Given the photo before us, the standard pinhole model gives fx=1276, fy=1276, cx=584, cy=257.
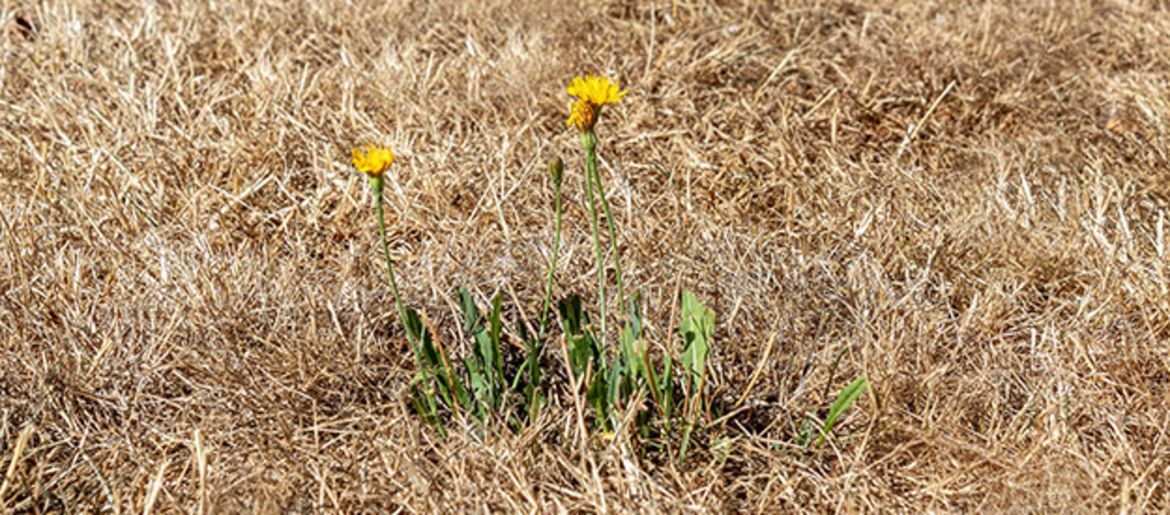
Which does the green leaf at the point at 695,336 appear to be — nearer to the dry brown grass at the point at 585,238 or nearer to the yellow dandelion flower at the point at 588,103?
the dry brown grass at the point at 585,238

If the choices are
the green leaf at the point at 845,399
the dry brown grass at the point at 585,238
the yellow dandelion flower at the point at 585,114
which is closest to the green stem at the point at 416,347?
the dry brown grass at the point at 585,238

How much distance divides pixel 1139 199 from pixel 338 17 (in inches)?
75.7

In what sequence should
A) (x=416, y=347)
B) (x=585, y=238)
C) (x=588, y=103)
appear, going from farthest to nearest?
(x=585, y=238) → (x=416, y=347) → (x=588, y=103)

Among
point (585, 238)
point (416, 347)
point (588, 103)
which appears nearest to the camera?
point (588, 103)

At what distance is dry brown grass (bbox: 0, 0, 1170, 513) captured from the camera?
176 centimetres

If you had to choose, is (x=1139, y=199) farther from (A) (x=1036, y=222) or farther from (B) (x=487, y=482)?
(B) (x=487, y=482)

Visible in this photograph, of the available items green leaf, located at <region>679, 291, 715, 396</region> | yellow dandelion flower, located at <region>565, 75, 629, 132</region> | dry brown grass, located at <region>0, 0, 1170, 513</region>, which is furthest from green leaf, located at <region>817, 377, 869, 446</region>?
yellow dandelion flower, located at <region>565, 75, 629, 132</region>

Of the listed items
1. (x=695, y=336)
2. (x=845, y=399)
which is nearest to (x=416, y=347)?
(x=695, y=336)

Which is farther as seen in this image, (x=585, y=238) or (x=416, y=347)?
(x=585, y=238)

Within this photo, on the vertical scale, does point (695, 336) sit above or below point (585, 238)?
above

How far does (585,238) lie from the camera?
238cm

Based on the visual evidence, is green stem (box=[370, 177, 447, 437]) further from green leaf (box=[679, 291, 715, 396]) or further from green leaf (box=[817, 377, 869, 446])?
green leaf (box=[817, 377, 869, 446])

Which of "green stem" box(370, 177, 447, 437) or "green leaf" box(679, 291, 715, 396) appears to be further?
"green leaf" box(679, 291, 715, 396)

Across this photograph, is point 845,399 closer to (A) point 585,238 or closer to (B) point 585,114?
(B) point 585,114
